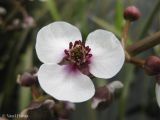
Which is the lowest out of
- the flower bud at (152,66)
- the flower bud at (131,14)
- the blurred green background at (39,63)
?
the blurred green background at (39,63)

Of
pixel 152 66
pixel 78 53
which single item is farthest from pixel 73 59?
pixel 152 66

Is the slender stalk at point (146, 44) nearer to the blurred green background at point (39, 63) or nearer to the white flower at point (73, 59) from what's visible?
the white flower at point (73, 59)

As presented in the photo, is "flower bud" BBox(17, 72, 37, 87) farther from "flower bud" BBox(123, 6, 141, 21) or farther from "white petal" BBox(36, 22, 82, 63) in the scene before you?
"flower bud" BBox(123, 6, 141, 21)

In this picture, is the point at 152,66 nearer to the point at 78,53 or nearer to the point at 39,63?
the point at 78,53

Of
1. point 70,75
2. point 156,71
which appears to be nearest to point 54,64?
point 70,75

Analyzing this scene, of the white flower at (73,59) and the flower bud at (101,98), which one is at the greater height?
the white flower at (73,59)

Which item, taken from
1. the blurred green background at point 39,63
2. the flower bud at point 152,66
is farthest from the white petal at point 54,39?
the blurred green background at point 39,63
